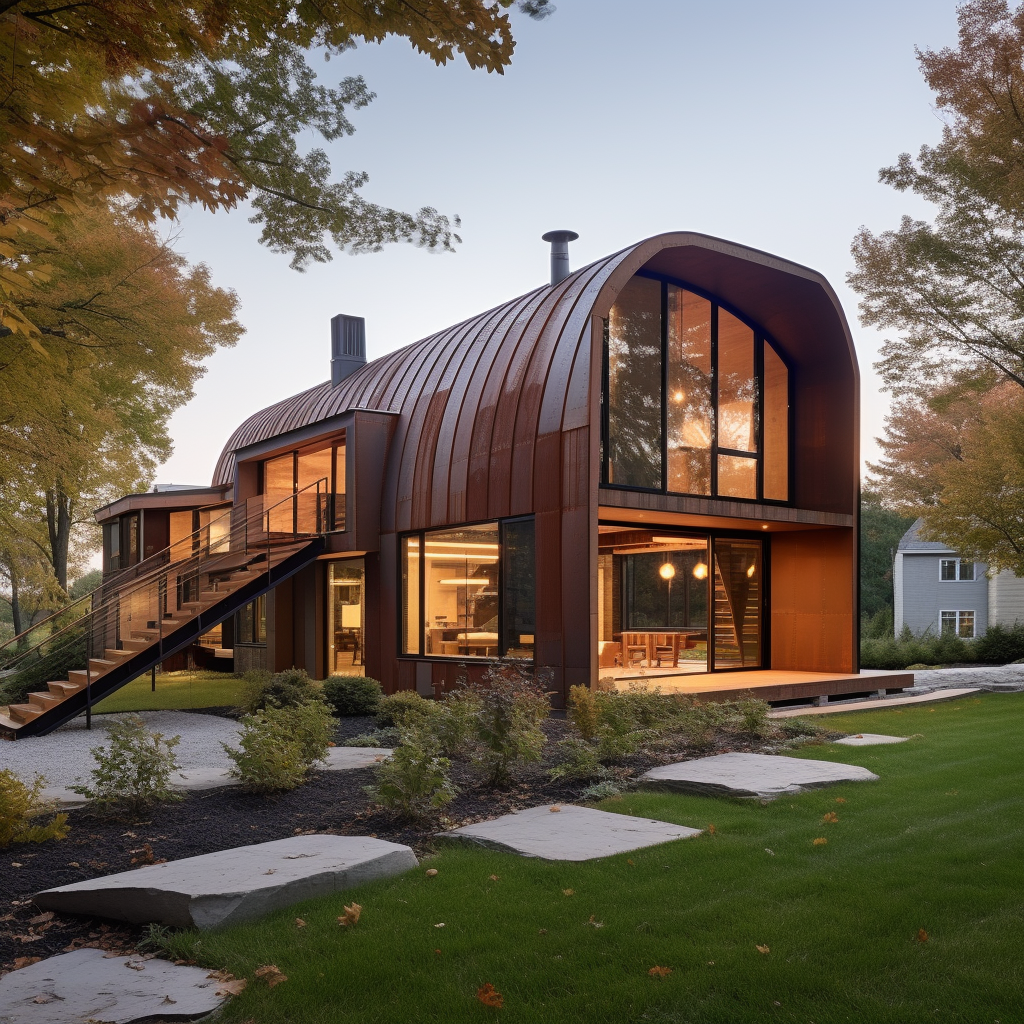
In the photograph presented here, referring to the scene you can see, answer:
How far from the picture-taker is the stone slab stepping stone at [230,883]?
15.0 ft

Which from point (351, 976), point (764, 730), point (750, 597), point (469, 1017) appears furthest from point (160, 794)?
point (750, 597)

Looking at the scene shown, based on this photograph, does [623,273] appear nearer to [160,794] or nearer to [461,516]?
[461,516]

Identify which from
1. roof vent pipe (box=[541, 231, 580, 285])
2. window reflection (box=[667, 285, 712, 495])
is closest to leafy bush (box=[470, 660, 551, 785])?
window reflection (box=[667, 285, 712, 495])

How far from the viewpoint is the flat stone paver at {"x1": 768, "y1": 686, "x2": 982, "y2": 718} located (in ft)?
44.4

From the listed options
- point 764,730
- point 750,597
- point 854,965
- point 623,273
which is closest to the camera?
point 854,965

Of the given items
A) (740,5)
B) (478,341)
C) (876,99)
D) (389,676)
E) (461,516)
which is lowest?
(389,676)

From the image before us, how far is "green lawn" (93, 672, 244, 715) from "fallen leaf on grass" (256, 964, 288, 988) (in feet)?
33.6

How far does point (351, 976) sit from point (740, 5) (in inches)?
351

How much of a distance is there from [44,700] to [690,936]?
435 inches

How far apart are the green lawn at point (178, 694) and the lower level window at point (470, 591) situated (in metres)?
3.15

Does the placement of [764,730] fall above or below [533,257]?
below

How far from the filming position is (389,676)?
16.4m

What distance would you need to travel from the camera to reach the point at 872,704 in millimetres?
14500

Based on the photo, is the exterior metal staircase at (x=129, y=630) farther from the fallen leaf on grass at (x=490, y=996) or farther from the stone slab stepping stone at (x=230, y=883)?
the fallen leaf on grass at (x=490, y=996)
